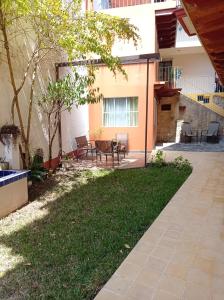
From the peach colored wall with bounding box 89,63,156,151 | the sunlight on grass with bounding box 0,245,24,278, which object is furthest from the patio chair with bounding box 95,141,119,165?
the sunlight on grass with bounding box 0,245,24,278

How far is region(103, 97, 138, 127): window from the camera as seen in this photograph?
33.9ft

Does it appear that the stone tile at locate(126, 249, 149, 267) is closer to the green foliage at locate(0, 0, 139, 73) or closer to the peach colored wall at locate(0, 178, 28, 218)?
the peach colored wall at locate(0, 178, 28, 218)

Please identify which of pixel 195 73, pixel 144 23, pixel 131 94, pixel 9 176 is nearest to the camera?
pixel 9 176

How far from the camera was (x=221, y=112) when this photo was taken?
14.4 metres

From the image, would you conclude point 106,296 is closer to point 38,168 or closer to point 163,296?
point 163,296

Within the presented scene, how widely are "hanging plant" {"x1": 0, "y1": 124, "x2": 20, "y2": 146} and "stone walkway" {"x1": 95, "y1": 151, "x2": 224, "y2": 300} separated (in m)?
3.19

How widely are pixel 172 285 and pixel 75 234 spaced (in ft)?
5.17

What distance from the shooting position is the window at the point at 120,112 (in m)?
10.3

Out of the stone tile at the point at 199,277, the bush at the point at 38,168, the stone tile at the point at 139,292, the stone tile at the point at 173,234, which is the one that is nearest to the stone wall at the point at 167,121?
the bush at the point at 38,168

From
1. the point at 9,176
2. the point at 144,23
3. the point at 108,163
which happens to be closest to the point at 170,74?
the point at 144,23

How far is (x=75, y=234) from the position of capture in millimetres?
3650

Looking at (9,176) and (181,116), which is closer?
(9,176)

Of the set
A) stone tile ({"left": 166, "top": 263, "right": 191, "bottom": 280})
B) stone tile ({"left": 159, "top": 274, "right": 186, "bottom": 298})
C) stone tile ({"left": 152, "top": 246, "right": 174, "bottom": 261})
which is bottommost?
stone tile ({"left": 159, "top": 274, "right": 186, "bottom": 298})

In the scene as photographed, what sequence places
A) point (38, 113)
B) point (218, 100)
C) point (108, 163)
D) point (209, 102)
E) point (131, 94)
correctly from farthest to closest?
point (209, 102)
point (218, 100)
point (131, 94)
point (108, 163)
point (38, 113)
